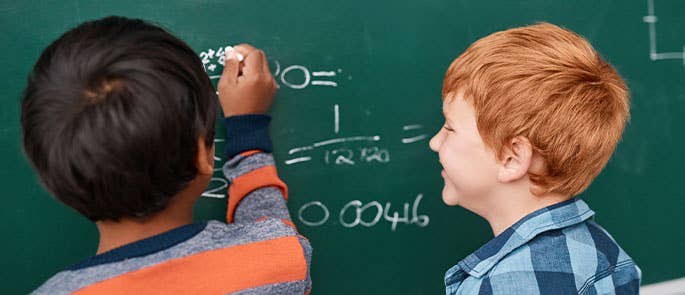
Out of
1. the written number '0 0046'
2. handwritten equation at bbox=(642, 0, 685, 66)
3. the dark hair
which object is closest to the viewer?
the dark hair

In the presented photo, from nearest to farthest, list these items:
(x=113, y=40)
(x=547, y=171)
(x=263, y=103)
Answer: (x=113, y=40) → (x=547, y=171) → (x=263, y=103)

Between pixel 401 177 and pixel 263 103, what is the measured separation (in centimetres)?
28

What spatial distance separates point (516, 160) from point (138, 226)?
0.45 meters

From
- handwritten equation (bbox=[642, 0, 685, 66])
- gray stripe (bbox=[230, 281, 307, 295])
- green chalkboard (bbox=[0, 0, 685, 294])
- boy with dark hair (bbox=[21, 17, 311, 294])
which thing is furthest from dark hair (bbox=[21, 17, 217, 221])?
handwritten equation (bbox=[642, 0, 685, 66])

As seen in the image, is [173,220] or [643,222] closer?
[173,220]

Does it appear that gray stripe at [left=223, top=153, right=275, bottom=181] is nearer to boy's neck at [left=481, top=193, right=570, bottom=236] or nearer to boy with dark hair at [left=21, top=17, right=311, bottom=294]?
boy with dark hair at [left=21, top=17, right=311, bottom=294]

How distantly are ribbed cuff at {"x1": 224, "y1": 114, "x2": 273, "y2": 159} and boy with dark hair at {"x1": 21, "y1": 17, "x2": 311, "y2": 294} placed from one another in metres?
0.14

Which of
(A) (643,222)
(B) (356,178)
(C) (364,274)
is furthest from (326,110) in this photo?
(A) (643,222)

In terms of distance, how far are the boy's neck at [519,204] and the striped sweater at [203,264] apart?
25 centimetres

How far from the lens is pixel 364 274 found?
1041mm

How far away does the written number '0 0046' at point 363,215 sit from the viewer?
100cm

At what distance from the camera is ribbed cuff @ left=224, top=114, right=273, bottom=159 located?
86 centimetres

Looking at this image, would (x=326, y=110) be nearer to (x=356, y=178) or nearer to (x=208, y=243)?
(x=356, y=178)

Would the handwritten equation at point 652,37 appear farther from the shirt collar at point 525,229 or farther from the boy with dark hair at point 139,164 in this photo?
the boy with dark hair at point 139,164
